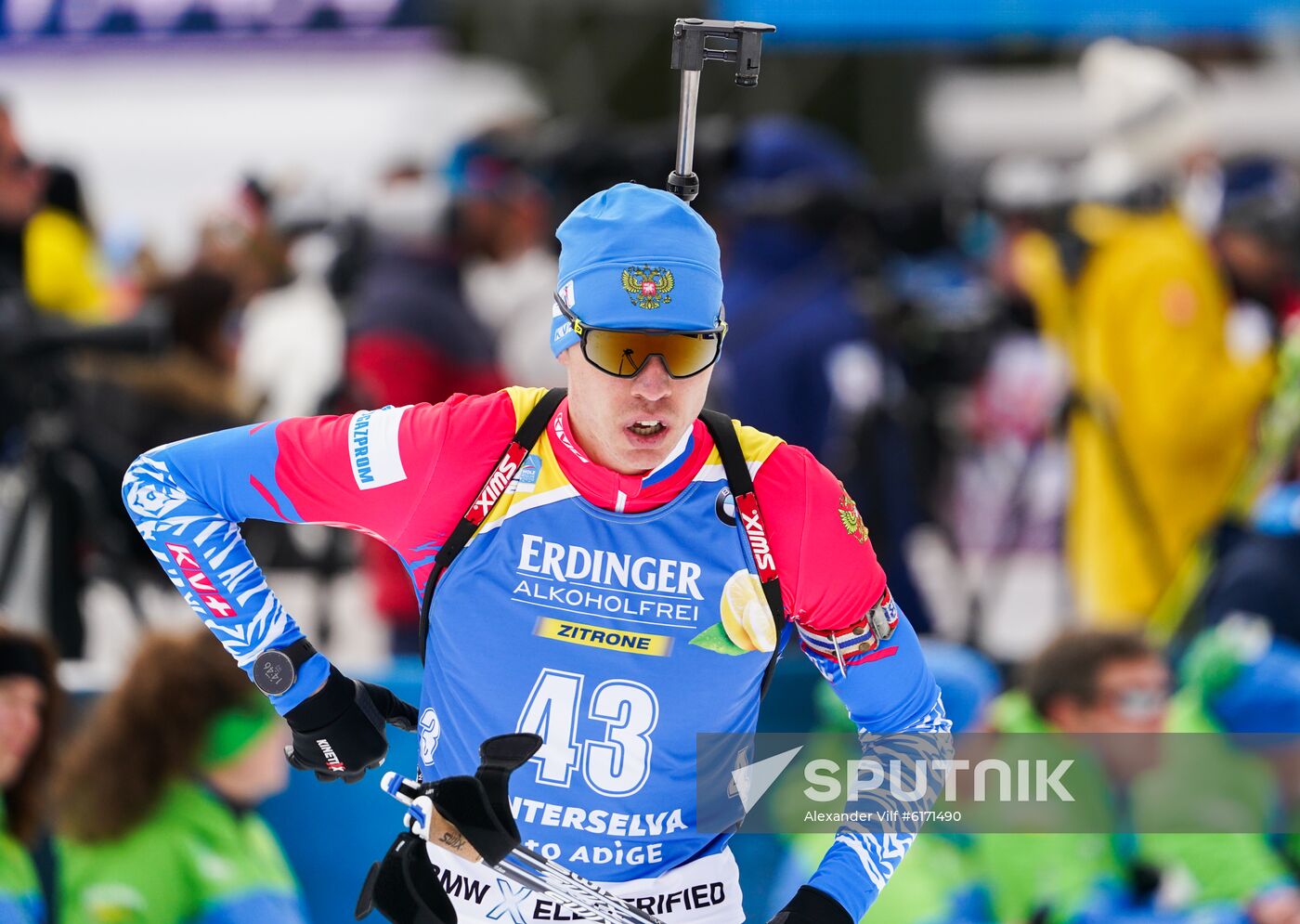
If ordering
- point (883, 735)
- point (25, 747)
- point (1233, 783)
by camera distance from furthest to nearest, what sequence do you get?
1. point (1233, 783)
2. point (25, 747)
3. point (883, 735)

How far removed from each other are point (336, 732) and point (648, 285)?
85 cm

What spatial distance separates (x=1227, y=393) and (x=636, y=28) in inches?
324

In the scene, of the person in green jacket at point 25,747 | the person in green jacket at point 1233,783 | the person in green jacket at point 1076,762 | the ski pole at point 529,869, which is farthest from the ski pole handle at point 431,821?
the person in green jacket at point 1233,783

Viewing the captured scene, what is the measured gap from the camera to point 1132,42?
31.1 feet

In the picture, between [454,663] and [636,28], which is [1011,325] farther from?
[636,28]

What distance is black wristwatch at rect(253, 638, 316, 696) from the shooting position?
274 centimetres

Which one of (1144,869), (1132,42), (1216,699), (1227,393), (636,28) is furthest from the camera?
(636,28)

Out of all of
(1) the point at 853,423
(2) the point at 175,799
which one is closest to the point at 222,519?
(2) the point at 175,799

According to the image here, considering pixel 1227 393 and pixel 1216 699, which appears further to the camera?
pixel 1227 393

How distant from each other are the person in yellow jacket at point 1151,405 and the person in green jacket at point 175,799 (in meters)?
3.29

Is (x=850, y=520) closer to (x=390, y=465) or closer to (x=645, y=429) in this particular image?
(x=645, y=429)

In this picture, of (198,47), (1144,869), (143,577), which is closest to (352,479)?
(1144,869)

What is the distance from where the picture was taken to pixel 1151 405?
20.5ft

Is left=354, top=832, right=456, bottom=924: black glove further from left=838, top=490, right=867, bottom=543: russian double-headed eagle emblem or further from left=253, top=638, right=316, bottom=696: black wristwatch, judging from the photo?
left=838, top=490, right=867, bottom=543: russian double-headed eagle emblem
